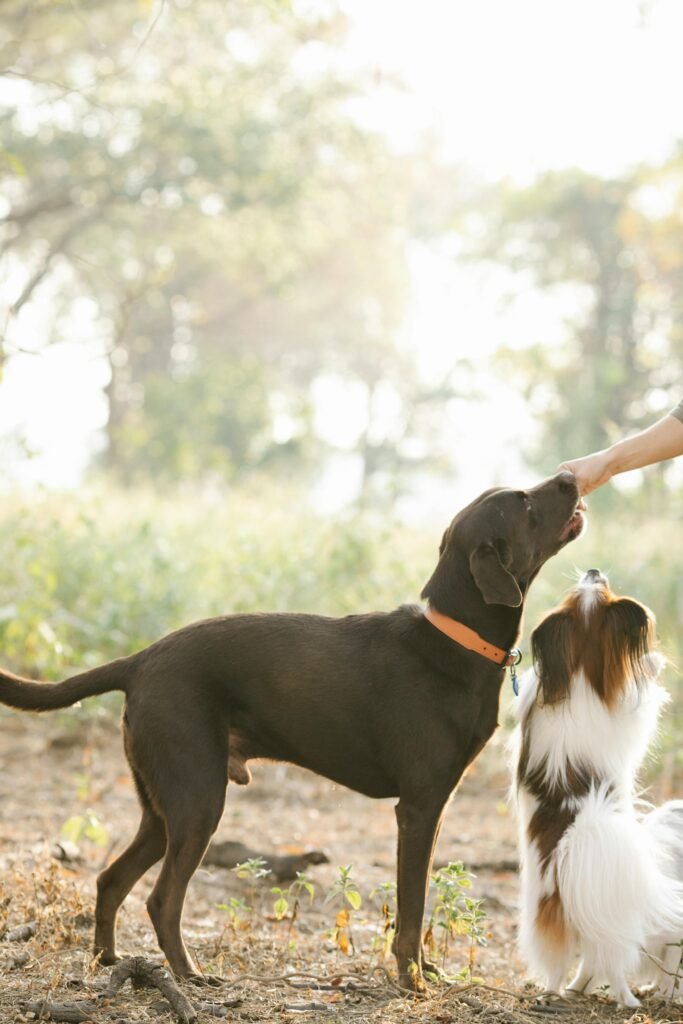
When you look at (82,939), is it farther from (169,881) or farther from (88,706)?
(88,706)

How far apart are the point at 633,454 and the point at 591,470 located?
16cm

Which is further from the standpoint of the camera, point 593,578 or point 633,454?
point 633,454

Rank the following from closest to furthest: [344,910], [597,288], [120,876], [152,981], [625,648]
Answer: [152,981], [625,648], [120,876], [344,910], [597,288]

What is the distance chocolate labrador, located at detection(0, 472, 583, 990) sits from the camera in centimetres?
370

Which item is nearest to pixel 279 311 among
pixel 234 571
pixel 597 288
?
pixel 597 288

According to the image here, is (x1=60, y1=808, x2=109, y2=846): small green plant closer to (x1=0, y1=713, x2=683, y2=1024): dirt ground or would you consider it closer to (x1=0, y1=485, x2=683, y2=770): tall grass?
(x1=0, y1=713, x2=683, y2=1024): dirt ground

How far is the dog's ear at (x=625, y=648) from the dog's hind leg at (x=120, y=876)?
61.4 inches

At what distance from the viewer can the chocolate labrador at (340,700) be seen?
3.70m

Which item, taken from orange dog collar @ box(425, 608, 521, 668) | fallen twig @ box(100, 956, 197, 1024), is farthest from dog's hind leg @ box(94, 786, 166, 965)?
orange dog collar @ box(425, 608, 521, 668)

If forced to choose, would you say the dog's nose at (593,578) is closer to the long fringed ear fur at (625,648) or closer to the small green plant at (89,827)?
the long fringed ear fur at (625,648)

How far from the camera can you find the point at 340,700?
384 centimetres

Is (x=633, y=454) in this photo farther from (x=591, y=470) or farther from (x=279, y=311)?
(x=279, y=311)

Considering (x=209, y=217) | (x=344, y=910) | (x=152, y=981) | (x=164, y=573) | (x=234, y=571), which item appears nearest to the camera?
(x=152, y=981)

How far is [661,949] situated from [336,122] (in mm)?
19280
